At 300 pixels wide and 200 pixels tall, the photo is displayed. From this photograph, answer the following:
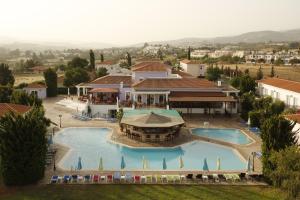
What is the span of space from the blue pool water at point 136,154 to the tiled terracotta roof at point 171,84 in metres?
12.5

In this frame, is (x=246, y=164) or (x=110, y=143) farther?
(x=110, y=143)

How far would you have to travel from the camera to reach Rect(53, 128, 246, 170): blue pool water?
26569mm

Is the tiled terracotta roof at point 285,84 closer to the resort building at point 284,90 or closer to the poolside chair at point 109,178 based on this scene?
the resort building at point 284,90

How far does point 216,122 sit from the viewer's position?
40719mm

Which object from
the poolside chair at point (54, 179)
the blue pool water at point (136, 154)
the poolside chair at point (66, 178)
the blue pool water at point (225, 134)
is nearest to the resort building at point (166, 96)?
the blue pool water at point (225, 134)

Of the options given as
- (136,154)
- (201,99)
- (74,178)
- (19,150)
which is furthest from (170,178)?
(201,99)

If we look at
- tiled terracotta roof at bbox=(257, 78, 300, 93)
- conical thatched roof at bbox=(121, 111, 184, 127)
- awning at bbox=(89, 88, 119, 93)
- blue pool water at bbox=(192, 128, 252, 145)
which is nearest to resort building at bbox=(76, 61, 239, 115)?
awning at bbox=(89, 88, 119, 93)

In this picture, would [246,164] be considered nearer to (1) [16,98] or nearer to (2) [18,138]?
(2) [18,138]

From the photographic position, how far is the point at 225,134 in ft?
119

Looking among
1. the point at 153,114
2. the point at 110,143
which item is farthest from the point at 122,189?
the point at 153,114

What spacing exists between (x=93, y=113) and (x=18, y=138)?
23.4 m

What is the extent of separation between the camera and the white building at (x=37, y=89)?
57.6m

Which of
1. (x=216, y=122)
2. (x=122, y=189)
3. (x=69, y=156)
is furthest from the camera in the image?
(x=216, y=122)

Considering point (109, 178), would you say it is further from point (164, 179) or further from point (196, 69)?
point (196, 69)
